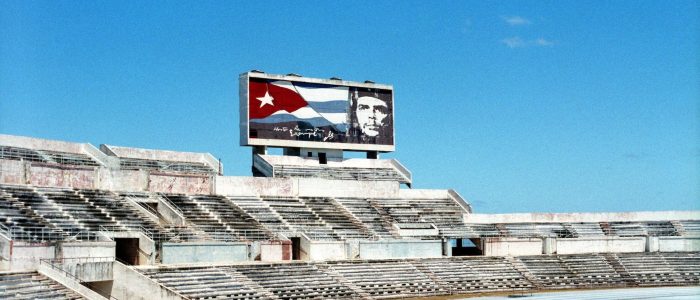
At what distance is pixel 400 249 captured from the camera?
53.2 metres

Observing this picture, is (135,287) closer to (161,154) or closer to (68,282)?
(68,282)

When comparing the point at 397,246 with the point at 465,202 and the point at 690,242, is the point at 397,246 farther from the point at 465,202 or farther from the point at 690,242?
the point at 690,242

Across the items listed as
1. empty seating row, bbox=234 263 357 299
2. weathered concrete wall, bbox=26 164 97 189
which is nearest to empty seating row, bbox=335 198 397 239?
empty seating row, bbox=234 263 357 299

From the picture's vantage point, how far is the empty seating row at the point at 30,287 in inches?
1298

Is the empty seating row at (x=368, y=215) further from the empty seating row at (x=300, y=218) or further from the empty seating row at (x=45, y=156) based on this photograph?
the empty seating row at (x=45, y=156)

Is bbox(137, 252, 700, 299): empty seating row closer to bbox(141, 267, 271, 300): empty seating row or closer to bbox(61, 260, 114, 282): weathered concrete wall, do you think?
bbox(141, 267, 271, 300): empty seating row

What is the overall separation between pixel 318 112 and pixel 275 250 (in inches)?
600

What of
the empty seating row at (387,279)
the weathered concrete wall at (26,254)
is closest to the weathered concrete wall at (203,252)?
the empty seating row at (387,279)

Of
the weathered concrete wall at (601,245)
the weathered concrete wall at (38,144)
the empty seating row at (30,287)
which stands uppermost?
the weathered concrete wall at (38,144)

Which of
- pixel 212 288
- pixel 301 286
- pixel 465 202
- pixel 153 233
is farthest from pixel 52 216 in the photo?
pixel 465 202

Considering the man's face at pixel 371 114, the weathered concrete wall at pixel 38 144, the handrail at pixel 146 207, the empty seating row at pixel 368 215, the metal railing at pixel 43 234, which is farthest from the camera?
the man's face at pixel 371 114

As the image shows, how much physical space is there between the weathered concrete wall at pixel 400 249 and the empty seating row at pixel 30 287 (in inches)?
801

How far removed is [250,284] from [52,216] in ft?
30.7

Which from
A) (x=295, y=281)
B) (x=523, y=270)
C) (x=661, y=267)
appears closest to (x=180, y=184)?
(x=295, y=281)
